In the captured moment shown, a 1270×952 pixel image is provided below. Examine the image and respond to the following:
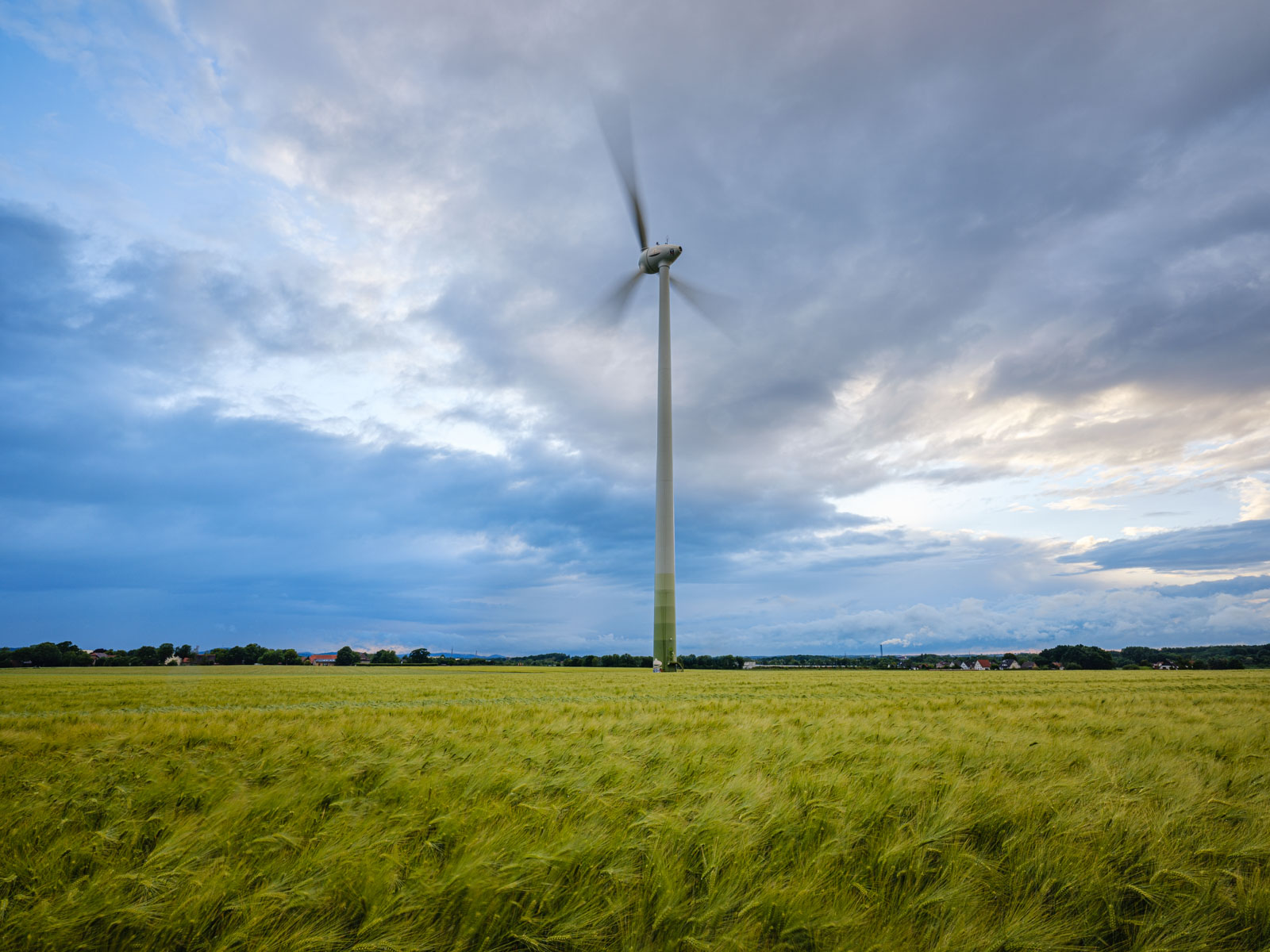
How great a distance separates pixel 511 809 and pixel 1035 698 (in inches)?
753

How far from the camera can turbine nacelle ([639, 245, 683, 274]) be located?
49.7 metres

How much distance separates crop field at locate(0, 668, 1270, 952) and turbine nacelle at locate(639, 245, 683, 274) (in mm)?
47808

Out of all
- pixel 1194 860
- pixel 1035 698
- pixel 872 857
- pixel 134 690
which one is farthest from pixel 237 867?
pixel 134 690

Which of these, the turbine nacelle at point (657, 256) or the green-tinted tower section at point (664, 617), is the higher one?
the turbine nacelle at point (657, 256)

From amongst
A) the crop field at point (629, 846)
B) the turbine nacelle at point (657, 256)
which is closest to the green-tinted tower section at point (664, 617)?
the turbine nacelle at point (657, 256)

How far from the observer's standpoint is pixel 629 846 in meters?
3.48

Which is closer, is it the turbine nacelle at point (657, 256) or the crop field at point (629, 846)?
the crop field at point (629, 846)

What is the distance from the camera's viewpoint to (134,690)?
22.8 metres

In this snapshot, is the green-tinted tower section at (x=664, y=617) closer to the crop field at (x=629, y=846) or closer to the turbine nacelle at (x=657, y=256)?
the turbine nacelle at (x=657, y=256)

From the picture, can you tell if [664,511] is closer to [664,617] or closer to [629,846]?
[664,617]

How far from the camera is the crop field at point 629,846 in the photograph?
9.03 feet

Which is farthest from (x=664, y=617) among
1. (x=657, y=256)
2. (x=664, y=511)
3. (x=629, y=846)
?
(x=629, y=846)

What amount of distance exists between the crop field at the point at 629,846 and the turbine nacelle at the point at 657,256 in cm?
4781

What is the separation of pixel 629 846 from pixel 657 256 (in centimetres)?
5114
